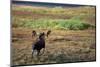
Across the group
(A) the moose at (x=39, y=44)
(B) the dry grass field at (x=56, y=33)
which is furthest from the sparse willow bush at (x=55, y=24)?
(A) the moose at (x=39, y=44)

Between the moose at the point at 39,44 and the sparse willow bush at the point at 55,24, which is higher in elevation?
the sparse willow bush at the point at 55,24

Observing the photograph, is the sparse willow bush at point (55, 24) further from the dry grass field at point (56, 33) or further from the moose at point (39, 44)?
the moose at point (39, 44)

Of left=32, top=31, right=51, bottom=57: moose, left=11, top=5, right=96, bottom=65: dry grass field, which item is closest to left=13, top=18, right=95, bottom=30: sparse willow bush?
left=11, top=5, right=96, bottom=65: dry grass field

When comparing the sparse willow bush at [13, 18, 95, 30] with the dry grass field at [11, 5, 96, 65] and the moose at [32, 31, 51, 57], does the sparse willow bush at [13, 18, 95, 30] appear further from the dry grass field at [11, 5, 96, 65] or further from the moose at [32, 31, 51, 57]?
the moose at [32, 31, 51, 57]

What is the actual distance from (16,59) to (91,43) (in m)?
1.07

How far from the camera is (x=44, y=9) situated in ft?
8.03

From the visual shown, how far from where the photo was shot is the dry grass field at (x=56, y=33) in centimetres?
233

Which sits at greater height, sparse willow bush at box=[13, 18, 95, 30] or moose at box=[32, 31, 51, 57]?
sparse willow bush at box=[13, 18, 95, 30]

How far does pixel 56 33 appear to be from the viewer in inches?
98.2

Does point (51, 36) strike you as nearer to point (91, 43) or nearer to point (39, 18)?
point (39, 18)

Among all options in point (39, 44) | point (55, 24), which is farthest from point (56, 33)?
point (39, 44)

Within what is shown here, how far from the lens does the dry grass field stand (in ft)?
7.64

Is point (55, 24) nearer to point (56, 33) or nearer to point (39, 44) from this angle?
point (56, 33)

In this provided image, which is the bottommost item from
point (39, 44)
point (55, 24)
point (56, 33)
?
point (39, 44)
